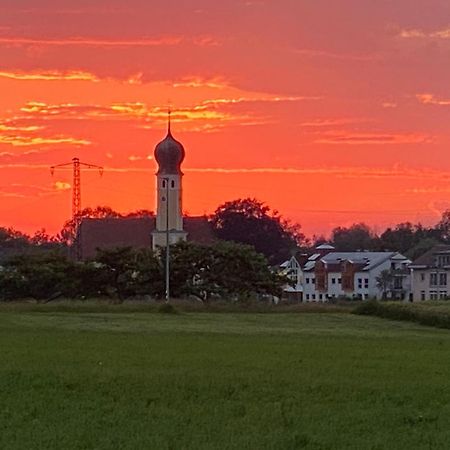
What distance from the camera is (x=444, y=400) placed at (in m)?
18.4

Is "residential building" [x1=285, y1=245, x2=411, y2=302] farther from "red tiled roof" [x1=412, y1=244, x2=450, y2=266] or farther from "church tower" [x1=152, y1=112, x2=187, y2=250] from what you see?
"church tower" [x1=152, y1=112, x2=187, y2=250]

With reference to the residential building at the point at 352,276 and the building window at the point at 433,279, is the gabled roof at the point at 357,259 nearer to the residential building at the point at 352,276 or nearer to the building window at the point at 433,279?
the residential building at the point at 352,276

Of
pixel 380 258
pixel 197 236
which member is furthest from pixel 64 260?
pixel 380 258

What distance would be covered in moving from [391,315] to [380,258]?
2627 inches

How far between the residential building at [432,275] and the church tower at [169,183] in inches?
1049

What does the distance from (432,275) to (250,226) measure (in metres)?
26.9

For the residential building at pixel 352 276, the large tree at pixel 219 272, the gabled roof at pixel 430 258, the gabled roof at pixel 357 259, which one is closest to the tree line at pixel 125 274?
the large tree at pixel 219 272

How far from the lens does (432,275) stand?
387 ft

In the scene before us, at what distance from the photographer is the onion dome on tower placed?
119688 millimetres

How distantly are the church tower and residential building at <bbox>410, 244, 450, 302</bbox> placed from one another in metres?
26.7

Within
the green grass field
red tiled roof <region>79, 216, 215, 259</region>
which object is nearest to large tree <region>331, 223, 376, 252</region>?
red tiled roof <region>79, 216, 215, 259</region>

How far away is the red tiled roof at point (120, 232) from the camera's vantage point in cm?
11638

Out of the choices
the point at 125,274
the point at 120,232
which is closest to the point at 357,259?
the point at 120,232

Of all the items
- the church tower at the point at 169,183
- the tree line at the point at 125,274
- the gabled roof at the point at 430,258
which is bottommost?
the tree line at the point at 125,274
